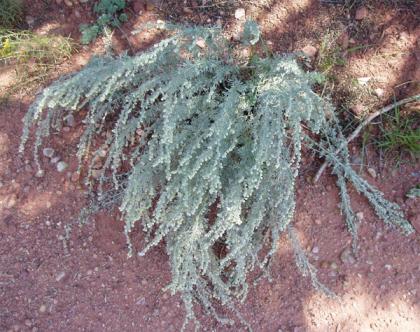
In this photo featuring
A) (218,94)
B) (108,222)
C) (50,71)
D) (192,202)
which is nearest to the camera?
(192,202)

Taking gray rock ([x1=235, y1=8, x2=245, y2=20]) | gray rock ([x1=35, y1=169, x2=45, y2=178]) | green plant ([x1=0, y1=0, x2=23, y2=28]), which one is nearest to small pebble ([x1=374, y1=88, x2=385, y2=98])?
gray rock ([x1=235, y1=8, x2=245, y2=20])

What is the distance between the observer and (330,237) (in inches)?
91.4

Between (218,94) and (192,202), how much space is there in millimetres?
506

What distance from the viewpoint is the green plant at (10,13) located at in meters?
2.50

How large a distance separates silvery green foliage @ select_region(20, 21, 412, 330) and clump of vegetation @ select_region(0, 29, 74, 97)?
0.30m

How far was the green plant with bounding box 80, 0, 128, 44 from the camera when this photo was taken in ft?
8.20

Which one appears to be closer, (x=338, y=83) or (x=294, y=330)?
(x=294, y=330)

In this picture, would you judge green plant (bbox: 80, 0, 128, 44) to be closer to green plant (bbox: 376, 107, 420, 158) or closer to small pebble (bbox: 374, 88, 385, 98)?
small pebble (bbox: 374, 88, 385, 98)

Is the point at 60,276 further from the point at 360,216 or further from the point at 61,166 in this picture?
the point at 360,216

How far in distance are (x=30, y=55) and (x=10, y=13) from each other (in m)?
0.25

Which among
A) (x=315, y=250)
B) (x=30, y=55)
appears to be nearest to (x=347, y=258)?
(x=315, y=250)

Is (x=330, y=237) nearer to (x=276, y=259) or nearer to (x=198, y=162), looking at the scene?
(x=276, y=259)

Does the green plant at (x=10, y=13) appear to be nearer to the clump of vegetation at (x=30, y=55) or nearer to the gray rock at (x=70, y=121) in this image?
the clump of vegetation at (x=30, y=55)

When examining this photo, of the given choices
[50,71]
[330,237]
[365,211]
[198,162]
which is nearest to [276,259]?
[330,237]
